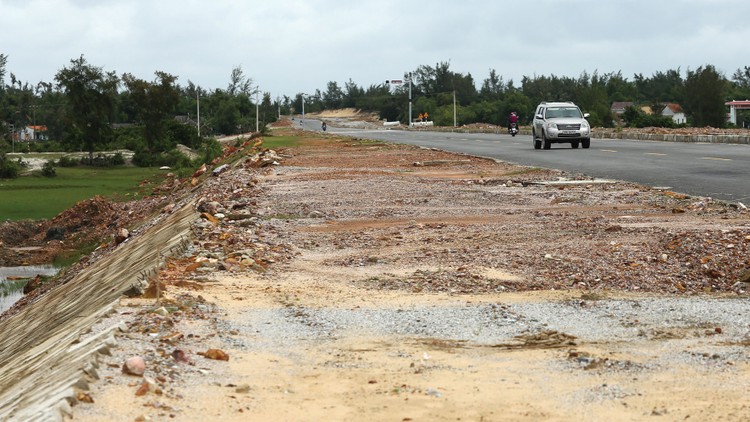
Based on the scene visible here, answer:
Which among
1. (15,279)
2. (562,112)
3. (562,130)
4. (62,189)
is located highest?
(562,112)

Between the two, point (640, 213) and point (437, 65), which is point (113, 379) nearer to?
point (640, 213)

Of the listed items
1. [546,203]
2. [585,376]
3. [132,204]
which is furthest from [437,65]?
[585,376]

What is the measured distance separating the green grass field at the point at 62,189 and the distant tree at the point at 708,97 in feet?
120

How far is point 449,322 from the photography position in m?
6.68

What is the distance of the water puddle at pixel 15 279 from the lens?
71.1 ft

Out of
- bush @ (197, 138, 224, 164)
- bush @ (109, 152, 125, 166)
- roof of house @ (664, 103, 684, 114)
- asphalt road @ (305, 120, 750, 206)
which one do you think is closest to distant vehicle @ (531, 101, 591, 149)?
asphalt road @ (305, 120, 750, 206)

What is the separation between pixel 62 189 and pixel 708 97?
139 ft

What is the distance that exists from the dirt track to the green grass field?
30.3 meters

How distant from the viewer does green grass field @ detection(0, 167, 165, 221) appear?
136ft

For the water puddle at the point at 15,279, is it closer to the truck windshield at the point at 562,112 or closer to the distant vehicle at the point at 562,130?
the distant vehicle at the point at 562,130

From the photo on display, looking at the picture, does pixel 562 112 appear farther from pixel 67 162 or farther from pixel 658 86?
pixel 658 86

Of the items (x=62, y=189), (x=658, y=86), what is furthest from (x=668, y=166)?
→ (x=658, y=86)

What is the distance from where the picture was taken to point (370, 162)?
28.4 meters

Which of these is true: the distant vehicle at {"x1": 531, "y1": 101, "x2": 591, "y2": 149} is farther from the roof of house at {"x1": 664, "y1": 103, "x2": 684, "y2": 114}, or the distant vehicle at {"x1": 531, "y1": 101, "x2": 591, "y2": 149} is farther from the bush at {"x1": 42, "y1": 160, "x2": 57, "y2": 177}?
the roof of house at {"x1": 664, "y1": 103, "x2": 684, "y2": 114}
